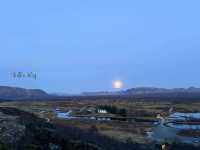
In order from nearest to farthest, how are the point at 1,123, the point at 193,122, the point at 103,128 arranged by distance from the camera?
the point at 1,123, the point at 103,128, the point at 193,122

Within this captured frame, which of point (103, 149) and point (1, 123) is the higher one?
point (1, 123)

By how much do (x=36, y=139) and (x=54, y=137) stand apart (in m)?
1.55

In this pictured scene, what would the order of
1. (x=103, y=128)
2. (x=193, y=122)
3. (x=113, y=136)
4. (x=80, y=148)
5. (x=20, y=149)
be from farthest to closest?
1. (x=193, y=122)
2. (x=103, y=128)
3. (x=113, y=136)
4. (x=80, y=148)
5. (x=20, y=149)

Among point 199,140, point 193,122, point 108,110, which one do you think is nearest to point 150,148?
point 199,140

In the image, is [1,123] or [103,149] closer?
[103,149]

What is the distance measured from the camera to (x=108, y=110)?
79.1 meters

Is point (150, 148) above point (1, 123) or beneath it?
beneath

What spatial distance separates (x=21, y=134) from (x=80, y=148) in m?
4.30

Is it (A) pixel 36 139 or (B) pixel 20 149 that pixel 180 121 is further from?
(B) pixel 20 149

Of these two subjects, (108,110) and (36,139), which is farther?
(108,110)

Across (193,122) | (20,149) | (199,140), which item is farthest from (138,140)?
(193,122)

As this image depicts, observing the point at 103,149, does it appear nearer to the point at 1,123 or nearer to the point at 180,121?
the point at 1,123

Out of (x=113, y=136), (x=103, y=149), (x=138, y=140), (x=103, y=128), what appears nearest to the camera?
(x=103, y=149)

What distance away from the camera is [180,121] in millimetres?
59250
